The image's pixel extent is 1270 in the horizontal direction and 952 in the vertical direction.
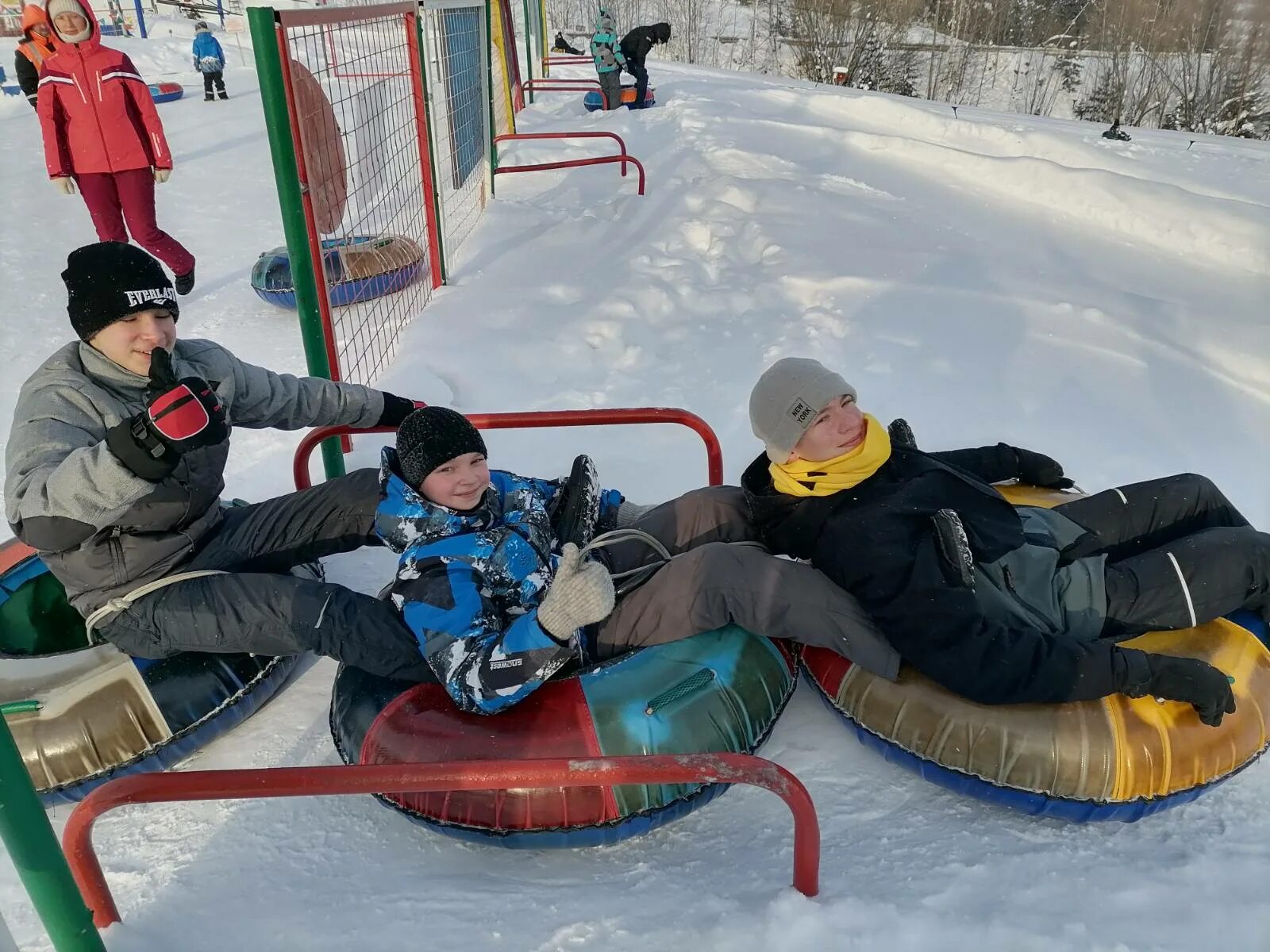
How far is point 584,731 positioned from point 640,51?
12354 mm

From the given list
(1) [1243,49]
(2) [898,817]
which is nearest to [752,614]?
(2) [898,817]

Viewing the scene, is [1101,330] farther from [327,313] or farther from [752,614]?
[327,313]

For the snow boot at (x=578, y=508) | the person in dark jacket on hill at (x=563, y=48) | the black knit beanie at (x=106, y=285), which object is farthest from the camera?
the person in dark jacket on hill at (x=563, y=48)

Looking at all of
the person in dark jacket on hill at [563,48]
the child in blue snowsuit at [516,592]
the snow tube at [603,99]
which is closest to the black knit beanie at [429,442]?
the child in blue snowsuit at [516,592]

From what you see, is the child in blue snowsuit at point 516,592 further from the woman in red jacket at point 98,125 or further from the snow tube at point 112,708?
the woman in red jacket at point 98,125

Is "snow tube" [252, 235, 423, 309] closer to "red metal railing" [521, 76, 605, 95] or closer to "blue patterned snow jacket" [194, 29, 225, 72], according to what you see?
"red metal railing" [521, 76, 605, 95]

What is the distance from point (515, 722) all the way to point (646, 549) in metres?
A: 0.70

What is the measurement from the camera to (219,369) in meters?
2.62

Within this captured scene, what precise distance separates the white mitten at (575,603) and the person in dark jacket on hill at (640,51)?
1187 cm

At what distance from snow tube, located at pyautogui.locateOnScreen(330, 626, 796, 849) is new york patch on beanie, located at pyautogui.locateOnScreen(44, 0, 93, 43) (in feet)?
16.3

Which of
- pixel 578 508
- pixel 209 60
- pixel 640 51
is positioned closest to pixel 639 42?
pixel 640 51

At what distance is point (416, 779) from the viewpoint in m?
1.64

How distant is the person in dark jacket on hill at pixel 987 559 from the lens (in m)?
1.96

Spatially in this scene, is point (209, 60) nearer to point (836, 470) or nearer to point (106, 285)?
point (106, 285)
